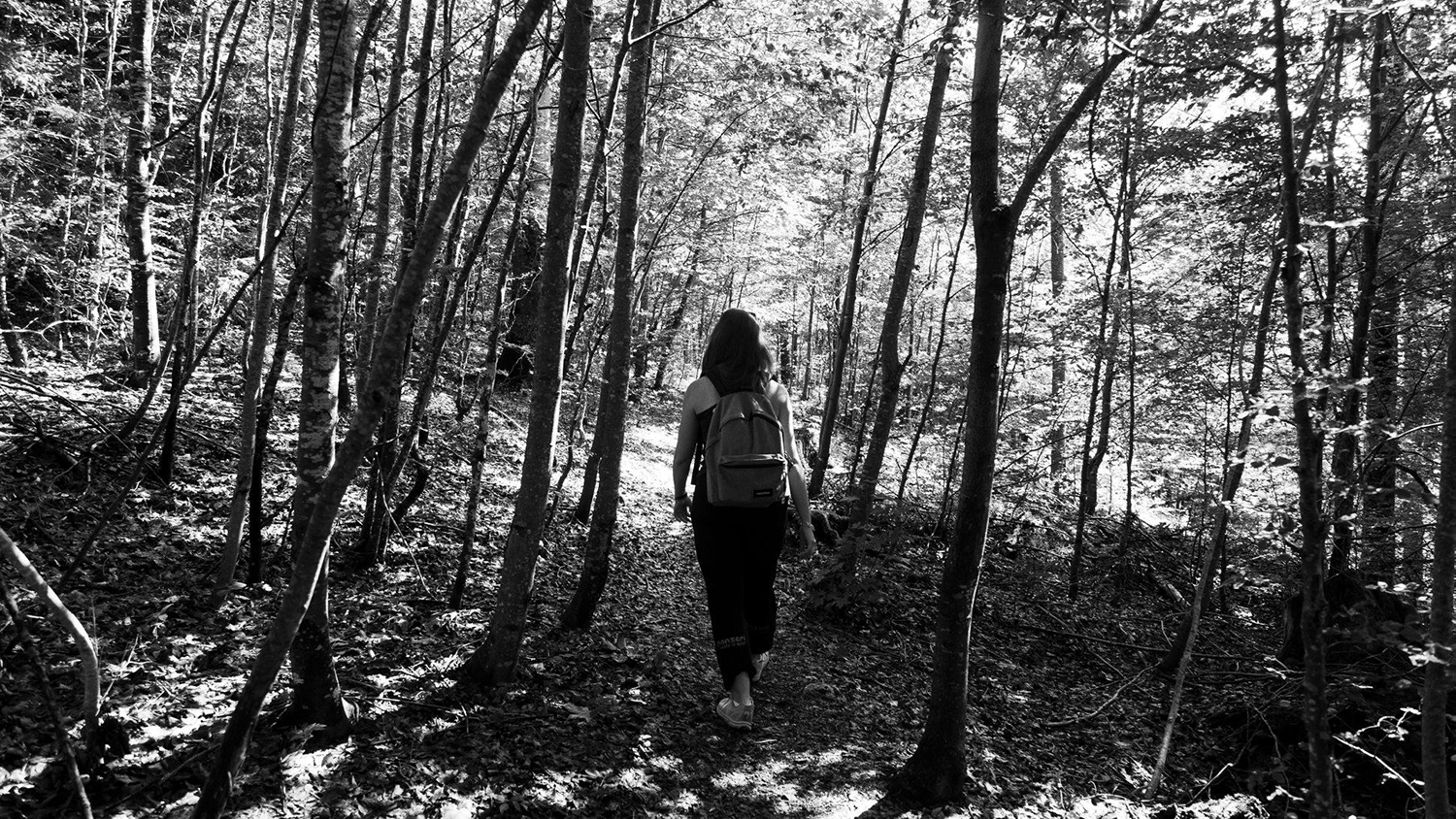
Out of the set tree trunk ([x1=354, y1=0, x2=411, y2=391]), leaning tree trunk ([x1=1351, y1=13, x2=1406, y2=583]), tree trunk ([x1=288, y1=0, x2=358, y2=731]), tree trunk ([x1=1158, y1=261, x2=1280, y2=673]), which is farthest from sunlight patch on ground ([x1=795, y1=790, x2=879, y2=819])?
tree trunk ([x1=354, y1=0, x2=411, y2=391])

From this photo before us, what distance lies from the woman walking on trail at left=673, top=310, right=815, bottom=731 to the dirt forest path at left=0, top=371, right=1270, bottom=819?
0.51 metres

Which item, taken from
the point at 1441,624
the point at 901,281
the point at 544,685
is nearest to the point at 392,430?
the point at 544,685

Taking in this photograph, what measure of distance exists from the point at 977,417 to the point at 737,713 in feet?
7.38

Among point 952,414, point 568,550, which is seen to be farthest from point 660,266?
point 568,550

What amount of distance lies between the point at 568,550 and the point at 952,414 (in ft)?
23.6

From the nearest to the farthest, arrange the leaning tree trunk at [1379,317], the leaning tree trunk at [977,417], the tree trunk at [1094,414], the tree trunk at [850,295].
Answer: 1. the leaning tree trunk at [977,417]
2. the leaning tree trunk at [1379,317]
3. the tree trunk at [1094,414]
4. the tree trunk at [850,295]

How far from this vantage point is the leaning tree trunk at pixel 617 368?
5.56 meters

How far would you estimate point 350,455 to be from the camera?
244 centimetres

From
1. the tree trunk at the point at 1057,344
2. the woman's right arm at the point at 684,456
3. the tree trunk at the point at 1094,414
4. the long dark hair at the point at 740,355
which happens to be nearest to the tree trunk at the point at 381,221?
the woman's right arm at the point at 684,456

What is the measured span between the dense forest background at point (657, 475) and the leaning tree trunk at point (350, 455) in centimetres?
2

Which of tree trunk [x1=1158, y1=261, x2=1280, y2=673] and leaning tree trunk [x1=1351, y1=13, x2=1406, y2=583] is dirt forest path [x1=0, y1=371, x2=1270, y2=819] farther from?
leaning tree trunk [x1=1351, y1=13, x2=1406, y2=583]

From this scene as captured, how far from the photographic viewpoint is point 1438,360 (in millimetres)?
7449

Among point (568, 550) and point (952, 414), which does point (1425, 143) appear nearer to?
point (952, 414)

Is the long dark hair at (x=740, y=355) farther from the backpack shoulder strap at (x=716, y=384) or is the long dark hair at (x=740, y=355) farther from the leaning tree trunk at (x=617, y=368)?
the leaning tree trunk at (x=617, y=368)
